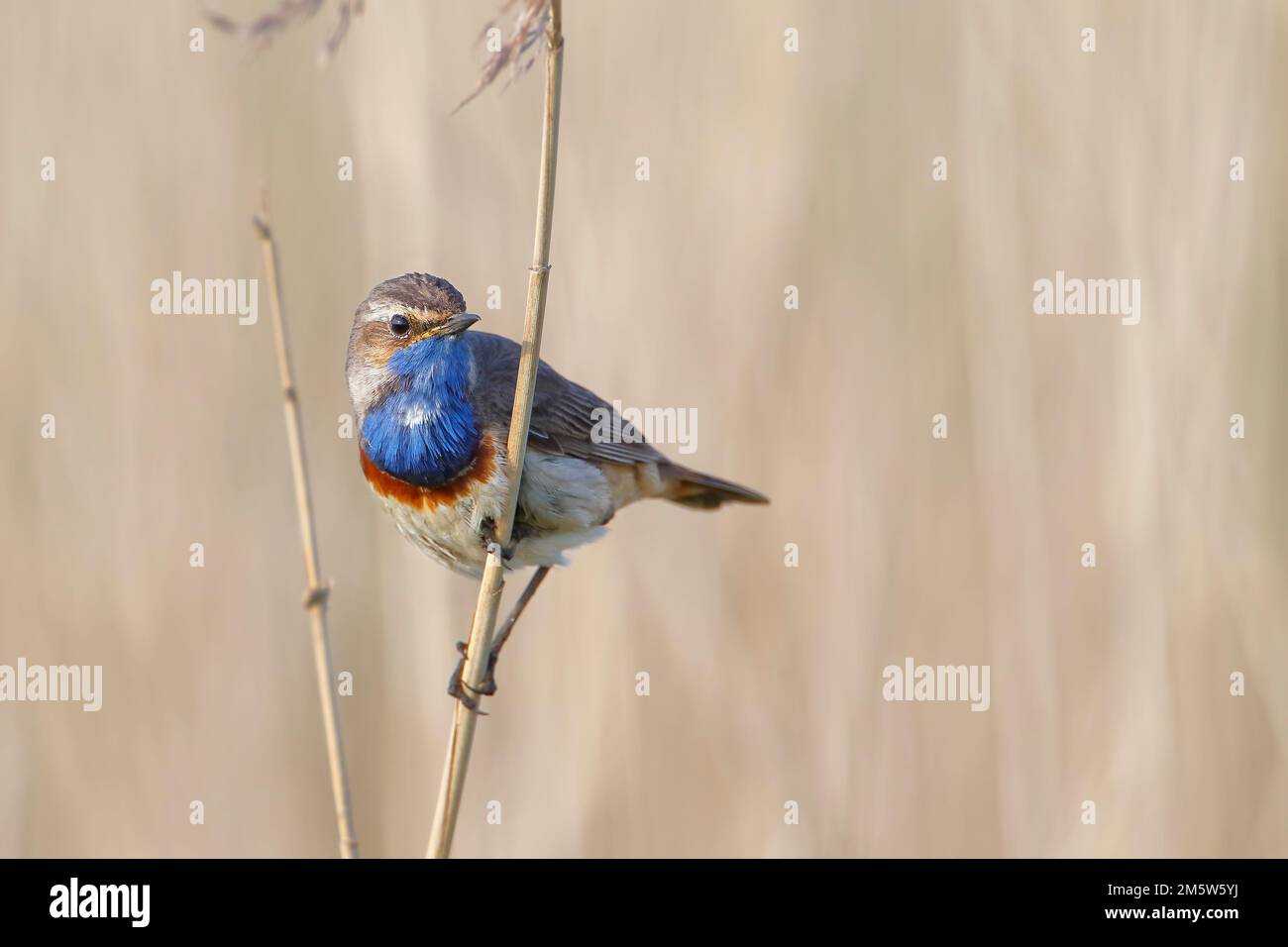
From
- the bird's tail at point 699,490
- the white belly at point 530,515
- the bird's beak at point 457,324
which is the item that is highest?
the bird's beak at point 457,324

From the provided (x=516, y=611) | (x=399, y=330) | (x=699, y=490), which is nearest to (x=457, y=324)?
(x=399, y=330)

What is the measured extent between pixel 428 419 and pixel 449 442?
0.08 metres

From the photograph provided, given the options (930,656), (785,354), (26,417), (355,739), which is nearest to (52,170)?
(26,417)

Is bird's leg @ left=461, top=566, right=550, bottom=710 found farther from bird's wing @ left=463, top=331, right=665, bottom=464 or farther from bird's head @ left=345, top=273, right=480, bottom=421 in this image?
bird's head @ left=345, top=273, right=480, bottom=421

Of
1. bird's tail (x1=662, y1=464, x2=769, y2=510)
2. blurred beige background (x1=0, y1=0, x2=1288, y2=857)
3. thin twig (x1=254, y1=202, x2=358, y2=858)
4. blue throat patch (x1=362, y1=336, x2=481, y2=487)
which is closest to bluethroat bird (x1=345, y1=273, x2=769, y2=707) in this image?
blue throat patch (x1=362, y1=336, x2=481, y2=487)

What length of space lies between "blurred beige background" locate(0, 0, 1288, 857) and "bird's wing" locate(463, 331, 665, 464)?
19.2 inches

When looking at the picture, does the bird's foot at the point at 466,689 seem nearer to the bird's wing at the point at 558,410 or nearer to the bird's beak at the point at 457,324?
the bird's wing at the point at 558,410

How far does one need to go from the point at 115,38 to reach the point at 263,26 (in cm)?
315

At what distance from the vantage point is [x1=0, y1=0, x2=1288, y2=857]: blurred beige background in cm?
426

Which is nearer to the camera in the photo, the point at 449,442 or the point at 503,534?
the point at 503,534

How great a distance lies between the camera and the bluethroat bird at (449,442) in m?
3.33

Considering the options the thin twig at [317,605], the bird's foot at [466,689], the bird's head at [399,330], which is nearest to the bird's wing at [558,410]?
the bird's head at [399,330]

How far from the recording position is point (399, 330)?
3.36 meters

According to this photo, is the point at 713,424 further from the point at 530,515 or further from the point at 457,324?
the point at 457,324
